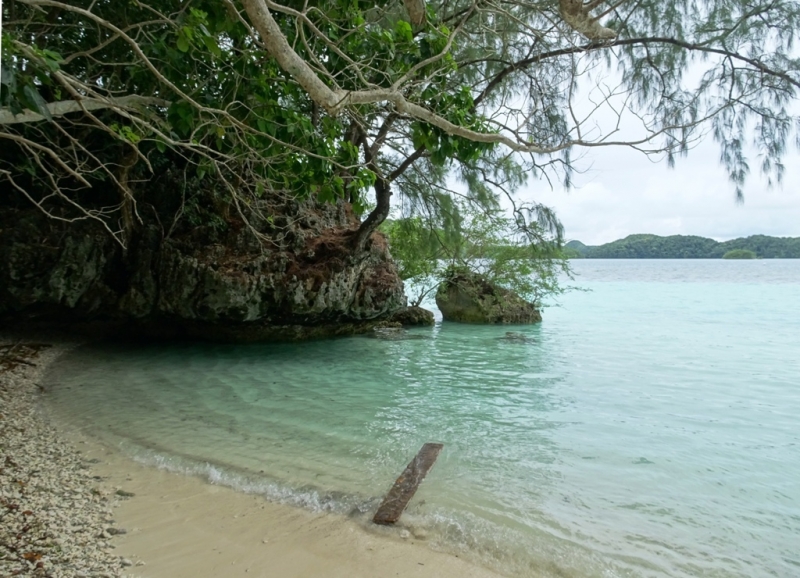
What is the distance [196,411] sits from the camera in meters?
5.36

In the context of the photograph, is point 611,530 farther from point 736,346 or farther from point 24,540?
point 736,346

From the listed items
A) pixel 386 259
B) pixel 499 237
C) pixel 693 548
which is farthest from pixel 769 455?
pixel 499 237

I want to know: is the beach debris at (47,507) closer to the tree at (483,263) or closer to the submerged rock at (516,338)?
the submerged rock at (516,338)

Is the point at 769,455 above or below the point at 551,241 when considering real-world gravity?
below

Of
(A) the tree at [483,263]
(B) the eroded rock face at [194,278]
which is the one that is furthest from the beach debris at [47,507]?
(A) the tree at [483,263]

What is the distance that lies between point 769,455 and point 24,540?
5.62 metres

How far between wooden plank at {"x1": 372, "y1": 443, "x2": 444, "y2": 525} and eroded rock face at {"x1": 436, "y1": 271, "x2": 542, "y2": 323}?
10.9 m

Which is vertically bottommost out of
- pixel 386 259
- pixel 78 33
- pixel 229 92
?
pixel 386 259

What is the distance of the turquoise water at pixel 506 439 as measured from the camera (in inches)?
122

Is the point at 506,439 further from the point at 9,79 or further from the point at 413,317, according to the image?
the point at 413,317

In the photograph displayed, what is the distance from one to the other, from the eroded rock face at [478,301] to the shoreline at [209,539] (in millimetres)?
12011

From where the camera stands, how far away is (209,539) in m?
2.79

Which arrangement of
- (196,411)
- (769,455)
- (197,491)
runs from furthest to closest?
(196,411) < (769,455) < (197,491)

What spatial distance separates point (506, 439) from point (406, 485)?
1.67 meters
